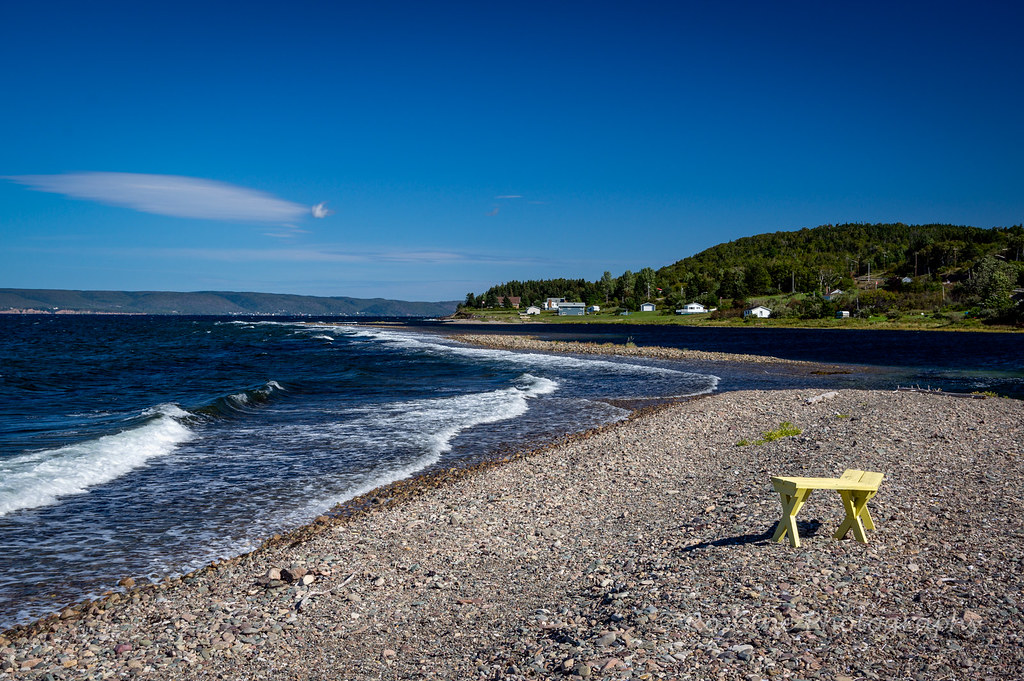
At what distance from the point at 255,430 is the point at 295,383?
1525 centimetres

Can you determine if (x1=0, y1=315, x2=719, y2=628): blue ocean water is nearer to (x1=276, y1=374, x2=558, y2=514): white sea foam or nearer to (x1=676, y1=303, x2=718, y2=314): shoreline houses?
(x1=276, y1=374, x2=558, y2=514): white sea foam

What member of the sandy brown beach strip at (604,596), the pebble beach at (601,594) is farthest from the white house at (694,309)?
the sandy brown beach strip at (604,596)

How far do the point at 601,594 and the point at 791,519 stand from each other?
310 centimetres

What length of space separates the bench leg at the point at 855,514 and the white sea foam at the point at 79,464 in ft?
51.6

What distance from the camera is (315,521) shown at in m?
12.5

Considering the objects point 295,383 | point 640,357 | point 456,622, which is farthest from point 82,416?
point 640,357

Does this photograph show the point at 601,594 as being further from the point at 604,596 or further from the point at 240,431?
the point at 240,431

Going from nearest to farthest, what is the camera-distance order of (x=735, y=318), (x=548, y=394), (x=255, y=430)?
(x=255, y=430) → (x=548, y=394) → (x=735, y=318)

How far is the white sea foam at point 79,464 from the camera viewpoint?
47.7 feet

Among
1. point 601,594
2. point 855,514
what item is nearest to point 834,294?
point 855,514

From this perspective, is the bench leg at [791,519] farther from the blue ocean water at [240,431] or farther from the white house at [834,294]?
the white house at [834,294]

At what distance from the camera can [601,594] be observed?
809 centimetres

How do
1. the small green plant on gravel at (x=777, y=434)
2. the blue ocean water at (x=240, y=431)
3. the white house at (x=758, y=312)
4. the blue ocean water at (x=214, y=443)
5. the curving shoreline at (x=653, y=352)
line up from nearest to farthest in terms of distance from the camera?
the blue ocean water at (x=214, y=443)
the blue ocean water at (x=240, y=431)
the small green plant on gravel at (x=777, y=434)
the curving shoreline at (x=653, y=352)
the white house at (x=758, y=312)

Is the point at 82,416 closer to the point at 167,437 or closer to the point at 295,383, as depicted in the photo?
the point at 167,437
